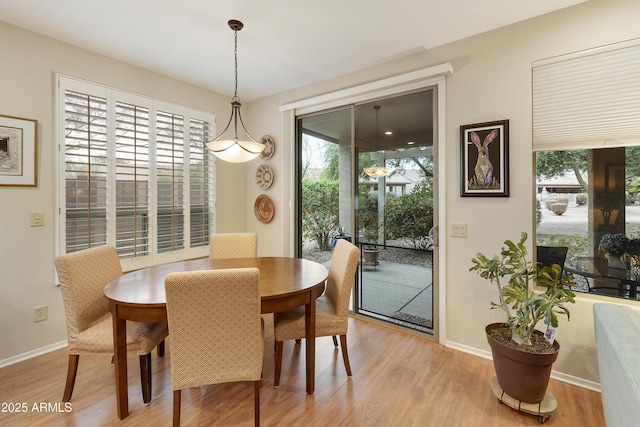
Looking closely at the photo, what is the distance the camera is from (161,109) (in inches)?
126

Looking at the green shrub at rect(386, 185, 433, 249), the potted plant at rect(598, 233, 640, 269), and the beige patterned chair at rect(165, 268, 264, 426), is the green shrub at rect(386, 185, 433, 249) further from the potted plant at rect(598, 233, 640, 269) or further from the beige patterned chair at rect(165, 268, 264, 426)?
the beige patterned chair at rect(165, 268, 264, 426)

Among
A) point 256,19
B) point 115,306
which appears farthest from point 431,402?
point 256,19

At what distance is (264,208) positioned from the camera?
3.96m

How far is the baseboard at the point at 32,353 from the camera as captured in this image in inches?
91.4

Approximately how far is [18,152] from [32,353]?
1623 millimetres

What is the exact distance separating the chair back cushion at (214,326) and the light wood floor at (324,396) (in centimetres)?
39

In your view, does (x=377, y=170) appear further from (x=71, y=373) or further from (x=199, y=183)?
(x=71, y=373)

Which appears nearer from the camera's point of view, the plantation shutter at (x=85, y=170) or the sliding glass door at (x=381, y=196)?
the plantation shutter at (x=85, y=170)

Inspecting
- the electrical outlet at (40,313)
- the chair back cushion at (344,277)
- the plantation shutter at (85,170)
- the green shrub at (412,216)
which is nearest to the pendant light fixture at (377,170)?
the green shrub at (412,216)

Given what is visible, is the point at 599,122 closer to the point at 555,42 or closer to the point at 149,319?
the point at 555,42

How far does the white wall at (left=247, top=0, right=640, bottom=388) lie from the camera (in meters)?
2.06

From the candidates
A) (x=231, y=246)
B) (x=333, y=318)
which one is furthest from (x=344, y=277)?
(x=231, y=246)

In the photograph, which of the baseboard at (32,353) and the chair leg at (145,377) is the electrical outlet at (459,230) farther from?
the baseboard at (32,353)

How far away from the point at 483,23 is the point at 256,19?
1.73 m
